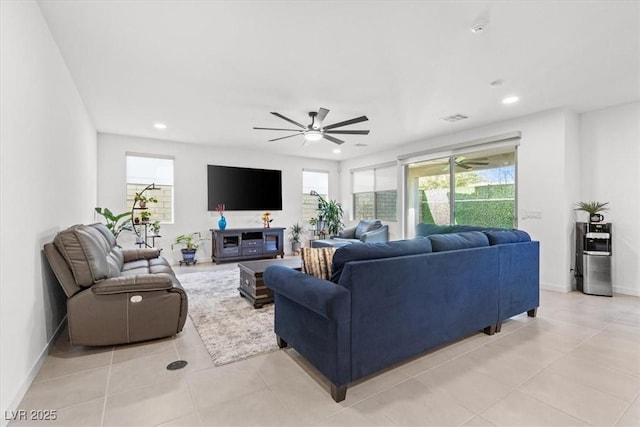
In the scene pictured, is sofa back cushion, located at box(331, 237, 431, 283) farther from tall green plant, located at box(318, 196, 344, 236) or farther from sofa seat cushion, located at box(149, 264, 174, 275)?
tall green plant, located at box(318, 196, 344, 236)

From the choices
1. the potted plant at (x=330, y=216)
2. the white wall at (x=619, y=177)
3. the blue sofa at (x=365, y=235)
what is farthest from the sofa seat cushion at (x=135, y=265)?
the white wall at (x=619, y=177)

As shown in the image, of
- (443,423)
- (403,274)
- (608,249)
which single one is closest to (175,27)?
(403,274)

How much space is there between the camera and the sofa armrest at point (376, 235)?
6637 millimetres

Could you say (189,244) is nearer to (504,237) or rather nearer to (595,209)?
(504,237)

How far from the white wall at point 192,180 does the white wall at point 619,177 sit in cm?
575

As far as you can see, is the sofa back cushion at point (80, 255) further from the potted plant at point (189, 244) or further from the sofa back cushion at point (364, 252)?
the potted plant at point (189, 244)

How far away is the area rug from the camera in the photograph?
2.54 m

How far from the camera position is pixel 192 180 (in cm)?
671

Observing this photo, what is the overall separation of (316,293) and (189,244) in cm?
532

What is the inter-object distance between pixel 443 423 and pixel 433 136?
211 inches

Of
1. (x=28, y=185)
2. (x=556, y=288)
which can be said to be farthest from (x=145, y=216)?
(x=556, y=288)

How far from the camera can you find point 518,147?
15.8 feet

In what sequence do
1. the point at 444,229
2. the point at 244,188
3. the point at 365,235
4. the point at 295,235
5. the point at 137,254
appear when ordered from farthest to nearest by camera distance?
the point at 295,235 < the point at 244,188 < the point at 365,235 < the point at 137,254 < the point at 444,229

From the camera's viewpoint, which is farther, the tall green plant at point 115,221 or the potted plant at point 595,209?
the tall green plant at point 115,221
